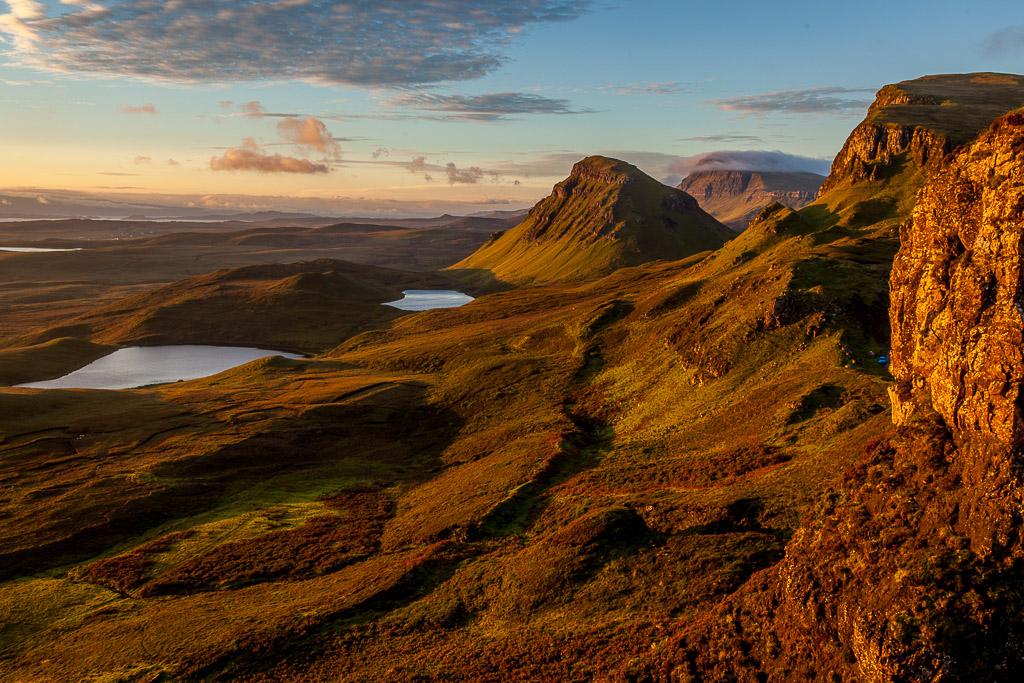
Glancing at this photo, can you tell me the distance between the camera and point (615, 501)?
57.9 metres

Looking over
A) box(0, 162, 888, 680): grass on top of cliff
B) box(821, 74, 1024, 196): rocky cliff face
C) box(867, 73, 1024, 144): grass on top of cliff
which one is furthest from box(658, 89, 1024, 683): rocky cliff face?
box(867, 73, 1024, 144): grass on top of cliff

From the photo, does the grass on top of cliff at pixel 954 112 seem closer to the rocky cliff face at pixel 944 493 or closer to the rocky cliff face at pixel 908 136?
the rocky cliff face at pixel 908 136

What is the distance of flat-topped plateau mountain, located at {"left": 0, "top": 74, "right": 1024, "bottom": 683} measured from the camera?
30406 mm

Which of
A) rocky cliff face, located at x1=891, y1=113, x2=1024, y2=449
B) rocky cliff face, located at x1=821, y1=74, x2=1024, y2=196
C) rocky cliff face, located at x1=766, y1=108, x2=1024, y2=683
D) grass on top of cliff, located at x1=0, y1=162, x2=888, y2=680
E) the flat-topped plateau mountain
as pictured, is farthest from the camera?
rocky cliff face, located at x1=821, y1=74, x2=1024, y2=196

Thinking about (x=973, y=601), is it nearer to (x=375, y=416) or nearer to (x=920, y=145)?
(x=375, y=416)

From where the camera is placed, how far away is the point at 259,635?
46.2m

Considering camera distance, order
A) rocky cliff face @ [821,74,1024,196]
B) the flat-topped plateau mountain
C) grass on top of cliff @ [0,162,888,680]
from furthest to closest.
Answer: rocky cliff face @ [821,74,1024,196], grass on top of cliff @ [0,162,888,680], the flat-topped plateau mountain

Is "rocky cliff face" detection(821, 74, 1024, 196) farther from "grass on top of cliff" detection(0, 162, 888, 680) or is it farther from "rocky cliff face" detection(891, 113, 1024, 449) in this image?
"rocky cliff face" detection(891, 113, 1024, 449)

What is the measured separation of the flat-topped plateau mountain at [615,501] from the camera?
3041cm

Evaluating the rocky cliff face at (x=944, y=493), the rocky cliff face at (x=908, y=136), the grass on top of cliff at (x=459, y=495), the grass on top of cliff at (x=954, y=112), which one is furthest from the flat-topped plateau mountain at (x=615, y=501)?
the grass on top of cliff at (x=954, y=112)

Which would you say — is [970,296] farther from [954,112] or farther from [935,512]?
[954,112]

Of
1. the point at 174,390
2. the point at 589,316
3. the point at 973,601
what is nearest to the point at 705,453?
the point at 973,601

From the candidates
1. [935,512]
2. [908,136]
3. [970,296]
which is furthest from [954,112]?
[935,512]

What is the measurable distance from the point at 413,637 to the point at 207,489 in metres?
Answer: 53.2
